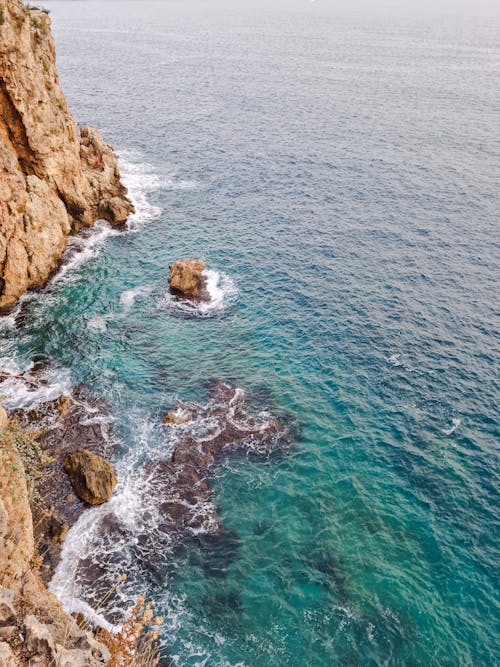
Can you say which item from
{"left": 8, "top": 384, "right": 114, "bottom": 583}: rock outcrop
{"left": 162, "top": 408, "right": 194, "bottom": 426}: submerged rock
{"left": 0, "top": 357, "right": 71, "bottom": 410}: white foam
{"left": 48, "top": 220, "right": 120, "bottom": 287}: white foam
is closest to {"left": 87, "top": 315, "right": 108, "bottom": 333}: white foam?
{"left": 0, "top": 357, "right": 71, "bottom": 410}: white foam

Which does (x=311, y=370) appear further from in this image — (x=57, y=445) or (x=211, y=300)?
(x=57, y=445)

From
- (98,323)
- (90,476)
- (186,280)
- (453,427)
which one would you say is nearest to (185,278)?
(186,280)

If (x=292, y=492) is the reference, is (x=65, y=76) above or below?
above

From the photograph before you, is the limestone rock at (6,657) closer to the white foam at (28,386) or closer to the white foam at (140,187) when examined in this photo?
the white foam at (28,386)

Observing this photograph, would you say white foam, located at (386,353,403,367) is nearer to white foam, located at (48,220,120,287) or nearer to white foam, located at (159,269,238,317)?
white foam, located at (159,269,238,317)

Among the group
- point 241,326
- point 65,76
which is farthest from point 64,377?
point 65,76

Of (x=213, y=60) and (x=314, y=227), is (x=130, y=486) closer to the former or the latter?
(x=314, y=227)

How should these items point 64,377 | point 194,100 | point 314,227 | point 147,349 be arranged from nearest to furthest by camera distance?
point 64,377 → point 147,349 → point 314,227 → point 194,100
